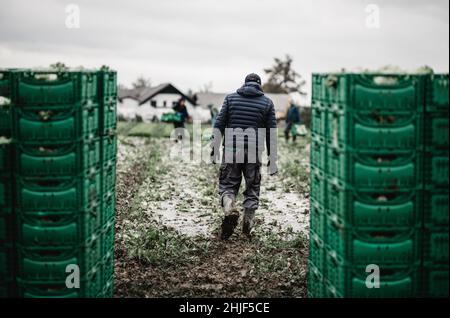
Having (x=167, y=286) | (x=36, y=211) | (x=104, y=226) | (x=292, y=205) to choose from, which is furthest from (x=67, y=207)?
(x=292, y=205)

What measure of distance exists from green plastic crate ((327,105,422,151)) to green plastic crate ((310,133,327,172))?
2.25ft

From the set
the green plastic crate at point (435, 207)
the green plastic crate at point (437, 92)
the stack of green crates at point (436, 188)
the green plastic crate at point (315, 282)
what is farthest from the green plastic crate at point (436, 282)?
the green plastic crate at point (437, 92)

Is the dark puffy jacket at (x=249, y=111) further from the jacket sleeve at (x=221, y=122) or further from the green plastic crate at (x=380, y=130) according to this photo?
the green plastic crate at (x=380, y=130)

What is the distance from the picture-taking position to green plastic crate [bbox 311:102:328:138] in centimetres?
658

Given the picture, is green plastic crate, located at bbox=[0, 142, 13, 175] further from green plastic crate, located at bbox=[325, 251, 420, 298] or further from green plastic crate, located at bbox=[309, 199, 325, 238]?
green plastic crate, located at bbox=[325, 251, 420, 298]

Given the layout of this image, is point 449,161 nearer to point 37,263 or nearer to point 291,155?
point 37,263

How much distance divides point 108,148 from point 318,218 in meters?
2.43

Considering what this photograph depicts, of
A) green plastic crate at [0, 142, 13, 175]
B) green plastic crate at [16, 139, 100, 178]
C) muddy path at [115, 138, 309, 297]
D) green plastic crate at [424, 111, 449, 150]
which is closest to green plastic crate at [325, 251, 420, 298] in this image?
green plastic crate at [424, 111, 449, 150]

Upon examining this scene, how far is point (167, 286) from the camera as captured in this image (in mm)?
8031

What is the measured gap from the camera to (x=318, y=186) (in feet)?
22.8

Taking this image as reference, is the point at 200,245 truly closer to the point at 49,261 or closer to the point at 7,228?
the point at 49,261

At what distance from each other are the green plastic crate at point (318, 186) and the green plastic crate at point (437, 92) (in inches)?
52.7
